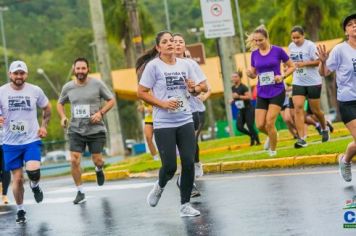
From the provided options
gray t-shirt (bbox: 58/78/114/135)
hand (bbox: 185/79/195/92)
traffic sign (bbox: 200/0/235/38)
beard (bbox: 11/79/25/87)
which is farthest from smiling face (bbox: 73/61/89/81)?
traffic sign (bbox: 200/0/235/38)

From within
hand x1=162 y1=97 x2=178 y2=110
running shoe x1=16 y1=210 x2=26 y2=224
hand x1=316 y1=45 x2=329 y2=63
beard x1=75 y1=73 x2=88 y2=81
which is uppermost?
beard x1=75 y1=73 x2=88 y2=81

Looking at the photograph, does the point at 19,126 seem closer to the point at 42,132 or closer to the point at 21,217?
the point at 42,132

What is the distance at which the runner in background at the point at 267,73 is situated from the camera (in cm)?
1306

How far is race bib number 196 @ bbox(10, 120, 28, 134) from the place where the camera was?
35.4 ft

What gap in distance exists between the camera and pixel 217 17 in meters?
20.5

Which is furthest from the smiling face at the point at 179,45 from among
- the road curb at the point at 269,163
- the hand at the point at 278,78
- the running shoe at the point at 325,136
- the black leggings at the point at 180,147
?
the running shoe at the point at 325,136

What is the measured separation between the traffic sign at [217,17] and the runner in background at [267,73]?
713 centimetres

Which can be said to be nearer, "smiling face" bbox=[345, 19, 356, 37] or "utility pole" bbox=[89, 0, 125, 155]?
"smiling face" bbox=[345, 19, 356, 37]

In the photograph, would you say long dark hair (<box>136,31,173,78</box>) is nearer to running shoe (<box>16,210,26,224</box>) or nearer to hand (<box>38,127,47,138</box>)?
hand (<box>38,127,47,138</box>)

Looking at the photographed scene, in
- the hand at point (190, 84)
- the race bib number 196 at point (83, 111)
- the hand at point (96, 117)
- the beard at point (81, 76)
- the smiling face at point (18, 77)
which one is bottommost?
the hand at point (96, 117)

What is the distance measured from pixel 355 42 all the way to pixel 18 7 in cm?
11095

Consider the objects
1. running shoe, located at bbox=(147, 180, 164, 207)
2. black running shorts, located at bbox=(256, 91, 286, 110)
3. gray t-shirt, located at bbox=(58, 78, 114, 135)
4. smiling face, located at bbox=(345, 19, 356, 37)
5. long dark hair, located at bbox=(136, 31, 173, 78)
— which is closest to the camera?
smiling face, located at bbox=(345, 19, 356, 37)

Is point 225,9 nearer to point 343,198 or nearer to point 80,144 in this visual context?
point 80,144

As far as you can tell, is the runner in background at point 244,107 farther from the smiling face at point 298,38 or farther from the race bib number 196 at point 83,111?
the race bib number 196 at point 83,111
